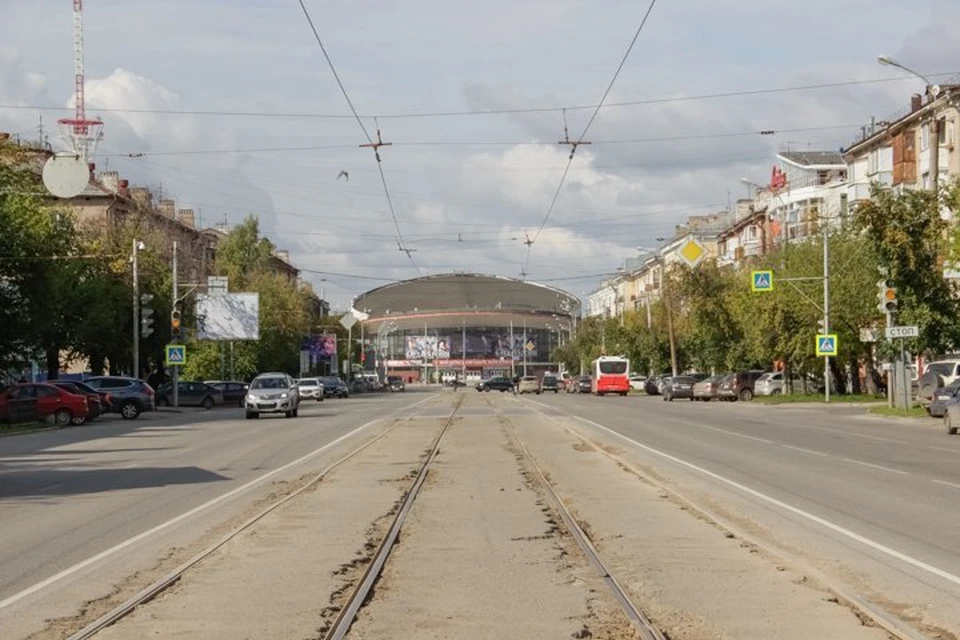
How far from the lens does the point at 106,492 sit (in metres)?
21.5

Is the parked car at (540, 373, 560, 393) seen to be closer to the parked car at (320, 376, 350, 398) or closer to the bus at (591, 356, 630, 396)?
the parked car at (320, 376, 350, 398)

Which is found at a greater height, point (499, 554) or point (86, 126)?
point (86, 126)

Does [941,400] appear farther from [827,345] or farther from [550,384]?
[550,384]

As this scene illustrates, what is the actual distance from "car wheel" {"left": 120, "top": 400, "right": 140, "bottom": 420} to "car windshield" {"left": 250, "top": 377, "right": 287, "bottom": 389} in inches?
254

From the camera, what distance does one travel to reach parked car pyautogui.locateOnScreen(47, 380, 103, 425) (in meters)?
50.2

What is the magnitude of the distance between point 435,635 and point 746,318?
6708cm

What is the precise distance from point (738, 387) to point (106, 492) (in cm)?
5712

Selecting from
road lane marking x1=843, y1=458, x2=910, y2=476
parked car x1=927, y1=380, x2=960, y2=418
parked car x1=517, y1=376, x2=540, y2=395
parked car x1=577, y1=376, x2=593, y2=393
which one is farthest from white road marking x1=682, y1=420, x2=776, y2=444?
parked car x1=517, y1=376, x2=540, y2=395

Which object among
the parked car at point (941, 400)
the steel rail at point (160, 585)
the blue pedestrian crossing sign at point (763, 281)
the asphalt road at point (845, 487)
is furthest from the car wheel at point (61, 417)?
the blue pedestrian crossing sign at point (763, 281)

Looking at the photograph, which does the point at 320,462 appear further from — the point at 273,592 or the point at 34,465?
the point at 273,592

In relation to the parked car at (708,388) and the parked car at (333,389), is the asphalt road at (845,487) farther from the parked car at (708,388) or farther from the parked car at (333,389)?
the parked car at (333,389)

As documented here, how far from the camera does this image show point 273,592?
37.0 feet

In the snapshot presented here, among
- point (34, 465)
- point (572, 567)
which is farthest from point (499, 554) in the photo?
point (34, 465)

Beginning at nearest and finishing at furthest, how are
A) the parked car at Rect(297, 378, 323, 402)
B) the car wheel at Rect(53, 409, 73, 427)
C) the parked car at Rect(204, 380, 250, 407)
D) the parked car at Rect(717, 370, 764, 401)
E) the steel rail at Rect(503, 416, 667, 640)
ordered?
1. the steel rail at Rect(503, 416, 667, 640)
2. the car wheel at Rect(53, 409, 73, 427)
3. the parked car at Rect(717, 370, 764, 401)
4. the parked car at Rect(204, 380, 250, 407)
5. the parked car at Rect(297, 378, 323, 402)
